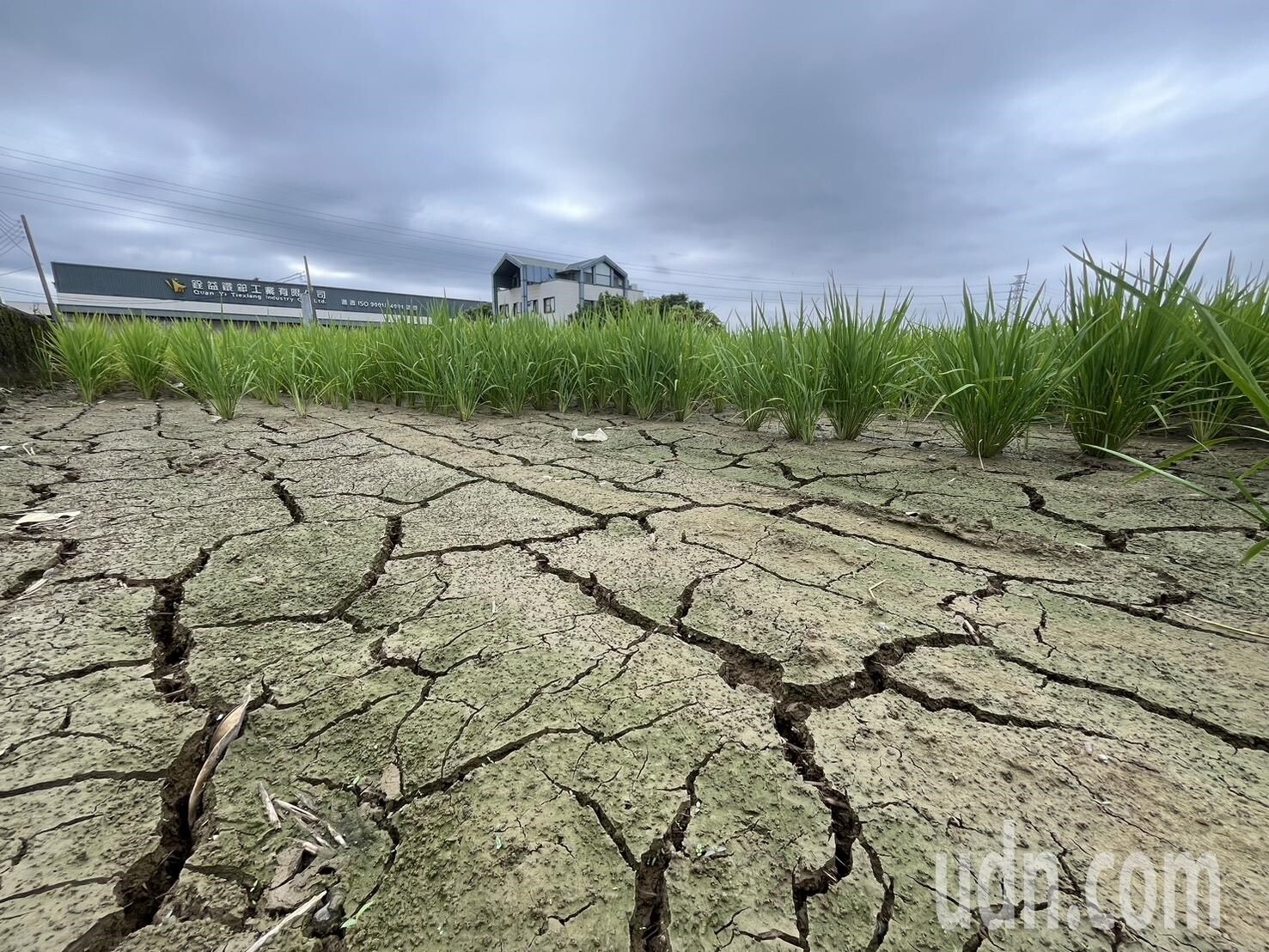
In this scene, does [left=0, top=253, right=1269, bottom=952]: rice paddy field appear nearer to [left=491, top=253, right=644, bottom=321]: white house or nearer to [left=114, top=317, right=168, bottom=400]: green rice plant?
[left=114, top=317, right=168, bottom=400]: green rice plant

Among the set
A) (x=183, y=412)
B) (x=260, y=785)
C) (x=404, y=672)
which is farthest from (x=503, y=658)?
(x=183, y=412)

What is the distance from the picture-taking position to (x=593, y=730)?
2.63 ft

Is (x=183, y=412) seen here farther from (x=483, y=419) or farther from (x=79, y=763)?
(x=79, y=763)

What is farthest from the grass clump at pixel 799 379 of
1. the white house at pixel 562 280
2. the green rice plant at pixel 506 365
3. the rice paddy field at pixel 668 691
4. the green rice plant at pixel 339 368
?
the white house at pixel 562 280

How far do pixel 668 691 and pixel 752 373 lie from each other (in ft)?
7.27

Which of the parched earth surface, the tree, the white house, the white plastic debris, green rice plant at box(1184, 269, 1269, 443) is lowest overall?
the parched earth surface

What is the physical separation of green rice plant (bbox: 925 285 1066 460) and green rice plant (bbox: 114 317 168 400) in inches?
209

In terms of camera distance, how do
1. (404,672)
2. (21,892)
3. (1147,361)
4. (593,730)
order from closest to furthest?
(21,892) < (593,730) < (404,672) < (1147,361)

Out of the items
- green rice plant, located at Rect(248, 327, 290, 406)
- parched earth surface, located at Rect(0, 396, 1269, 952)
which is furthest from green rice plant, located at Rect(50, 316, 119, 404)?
parched earth surface, located at Rect(0, 396, 1269, 952)

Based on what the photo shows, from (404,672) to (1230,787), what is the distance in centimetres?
120

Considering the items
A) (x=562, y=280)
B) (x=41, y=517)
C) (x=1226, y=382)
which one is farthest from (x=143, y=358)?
(x=562, y=280)

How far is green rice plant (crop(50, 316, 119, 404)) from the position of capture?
12.8 feet

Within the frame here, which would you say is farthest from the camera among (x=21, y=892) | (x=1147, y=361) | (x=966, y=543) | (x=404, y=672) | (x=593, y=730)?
(x=1147, y=361)

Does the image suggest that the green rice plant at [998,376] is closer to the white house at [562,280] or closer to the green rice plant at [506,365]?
the green rice plant at [506,365]
